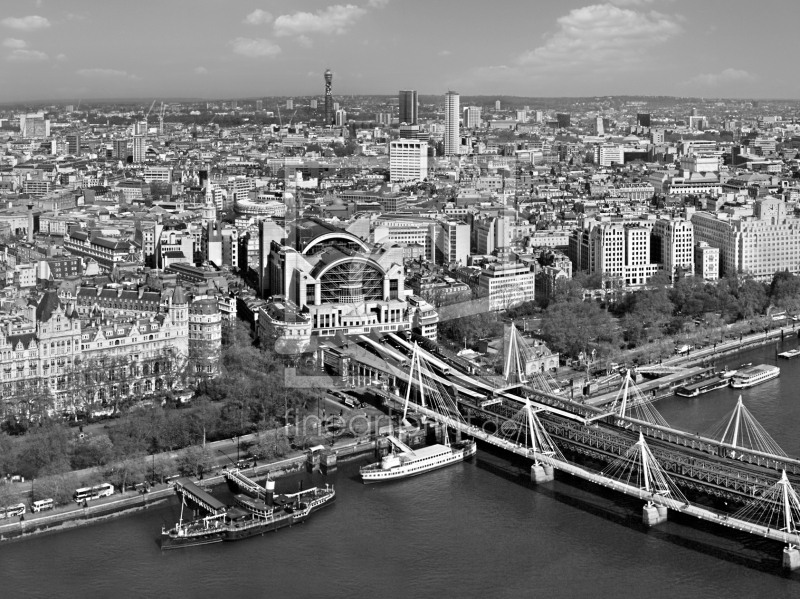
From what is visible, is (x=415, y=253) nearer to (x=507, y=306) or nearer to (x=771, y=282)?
(x=507, y=306)

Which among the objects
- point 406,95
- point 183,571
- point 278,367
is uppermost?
point 406,95

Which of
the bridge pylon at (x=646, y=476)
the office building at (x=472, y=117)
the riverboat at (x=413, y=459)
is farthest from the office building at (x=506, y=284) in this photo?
the office building at (x=472, y=117)

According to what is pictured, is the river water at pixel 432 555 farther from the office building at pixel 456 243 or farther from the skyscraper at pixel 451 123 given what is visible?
the skyscraper at pixel 451 123

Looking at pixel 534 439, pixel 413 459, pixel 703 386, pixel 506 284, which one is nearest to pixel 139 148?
pixel 506 284

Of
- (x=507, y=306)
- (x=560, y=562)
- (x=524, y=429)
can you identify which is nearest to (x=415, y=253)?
(x=507, y=306)

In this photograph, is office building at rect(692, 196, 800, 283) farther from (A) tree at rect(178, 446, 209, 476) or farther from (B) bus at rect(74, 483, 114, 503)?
(B) bus at rect(74, 483, 114, 503)

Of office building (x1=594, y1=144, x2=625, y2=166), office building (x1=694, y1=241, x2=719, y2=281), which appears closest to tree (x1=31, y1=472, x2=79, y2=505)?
office building (x1=694, y1=241, x2=719, y2=281)

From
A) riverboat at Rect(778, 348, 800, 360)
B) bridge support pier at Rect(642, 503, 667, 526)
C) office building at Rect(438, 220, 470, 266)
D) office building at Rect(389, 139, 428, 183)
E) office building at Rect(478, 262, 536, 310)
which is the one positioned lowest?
bridge support pier at Rect(642, 503, 667, 526)

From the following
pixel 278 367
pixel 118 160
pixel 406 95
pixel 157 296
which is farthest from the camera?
pixel 406 95
